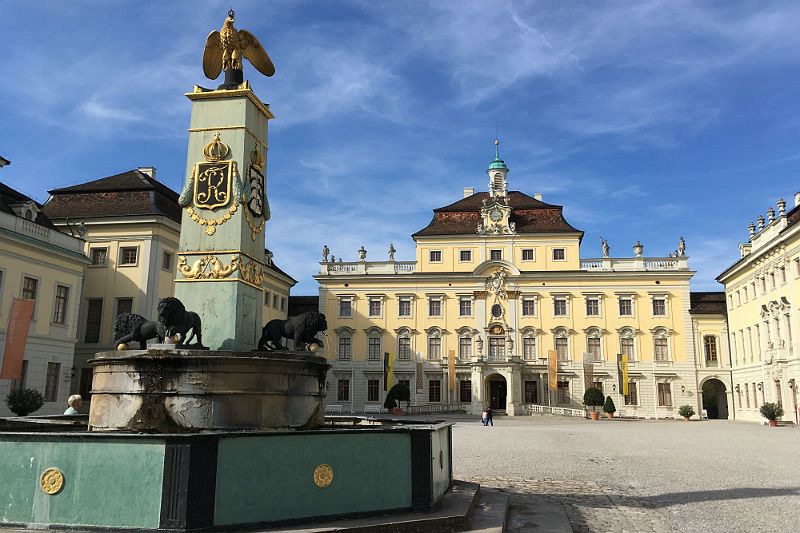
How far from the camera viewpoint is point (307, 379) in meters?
7.09

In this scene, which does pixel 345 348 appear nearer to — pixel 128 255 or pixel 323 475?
pixel 128 255

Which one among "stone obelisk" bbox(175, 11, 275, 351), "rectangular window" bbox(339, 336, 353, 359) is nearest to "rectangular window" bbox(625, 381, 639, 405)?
"rectangular window" bbox(339, 336, 353, 359)

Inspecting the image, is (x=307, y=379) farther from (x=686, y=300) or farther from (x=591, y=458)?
(x=686, y=300)

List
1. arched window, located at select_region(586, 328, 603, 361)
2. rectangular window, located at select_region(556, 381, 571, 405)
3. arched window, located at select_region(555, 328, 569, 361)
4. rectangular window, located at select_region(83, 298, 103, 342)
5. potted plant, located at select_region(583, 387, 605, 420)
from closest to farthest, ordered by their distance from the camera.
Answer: rectangular window, located at select_region(83, 298, 103, 342)
potted plant, located at select_region(583, 387, 605, 420)
rectangular window, located at select_region(556, 381, 571, 405)
arched window, located at select_region(586, 328, 603, 361)
arched window, located at select_region(555, 328, 569, 361)

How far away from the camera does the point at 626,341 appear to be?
157 ft

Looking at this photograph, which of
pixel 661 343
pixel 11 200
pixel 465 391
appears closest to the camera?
pixel 11 200

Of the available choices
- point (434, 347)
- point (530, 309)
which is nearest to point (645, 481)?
point (530, 309)

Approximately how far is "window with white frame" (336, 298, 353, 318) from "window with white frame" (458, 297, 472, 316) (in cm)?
849

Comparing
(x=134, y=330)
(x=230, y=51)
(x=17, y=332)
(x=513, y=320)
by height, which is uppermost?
(x=513, y=320)

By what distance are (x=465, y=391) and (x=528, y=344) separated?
5.91 m

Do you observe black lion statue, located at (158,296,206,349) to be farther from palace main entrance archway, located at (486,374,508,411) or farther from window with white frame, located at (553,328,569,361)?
window with white frame, located at (553,328,569,361)

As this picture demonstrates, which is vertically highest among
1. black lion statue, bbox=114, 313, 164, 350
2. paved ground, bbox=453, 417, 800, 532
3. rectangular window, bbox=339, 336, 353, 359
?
rectangular window, bbox=339, 336, 353, 359

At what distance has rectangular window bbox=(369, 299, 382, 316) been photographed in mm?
50688

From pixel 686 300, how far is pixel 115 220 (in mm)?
38772
